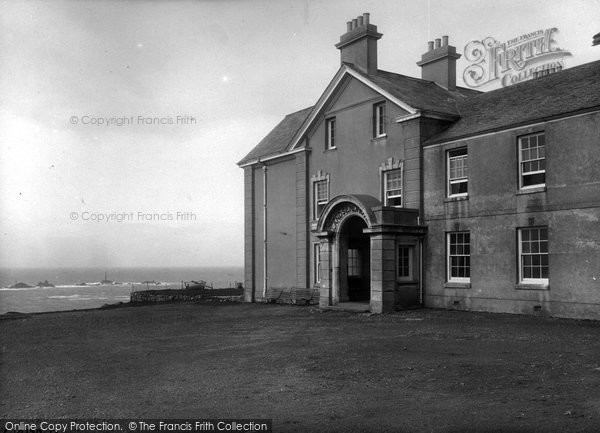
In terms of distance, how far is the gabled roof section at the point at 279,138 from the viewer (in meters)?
34.2

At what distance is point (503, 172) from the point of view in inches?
858

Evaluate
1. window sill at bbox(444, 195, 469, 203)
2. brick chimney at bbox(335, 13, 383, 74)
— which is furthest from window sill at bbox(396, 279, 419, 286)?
brick chimney at bbox(335, 13, 383, 74)

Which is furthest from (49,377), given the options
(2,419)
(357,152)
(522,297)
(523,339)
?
(357,152)

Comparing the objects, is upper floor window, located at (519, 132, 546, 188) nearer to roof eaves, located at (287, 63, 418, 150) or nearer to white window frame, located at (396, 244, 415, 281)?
roof eaves, located at (287, 63, 418, 150)

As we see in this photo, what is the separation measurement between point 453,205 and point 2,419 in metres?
18.0

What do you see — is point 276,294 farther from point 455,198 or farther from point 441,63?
point 441,63

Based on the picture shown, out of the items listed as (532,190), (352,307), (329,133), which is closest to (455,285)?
(352,307)

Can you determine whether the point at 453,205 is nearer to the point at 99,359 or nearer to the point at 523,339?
the point at 523,339

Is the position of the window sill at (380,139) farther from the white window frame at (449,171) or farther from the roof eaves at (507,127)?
the white window frame at (449,171)

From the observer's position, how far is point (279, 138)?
35656 mm

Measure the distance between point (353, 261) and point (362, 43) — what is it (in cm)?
1016

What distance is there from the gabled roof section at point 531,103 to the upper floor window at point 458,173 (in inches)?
28.3

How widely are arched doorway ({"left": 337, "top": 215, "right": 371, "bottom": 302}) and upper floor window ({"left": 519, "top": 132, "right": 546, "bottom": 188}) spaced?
711 centimetres

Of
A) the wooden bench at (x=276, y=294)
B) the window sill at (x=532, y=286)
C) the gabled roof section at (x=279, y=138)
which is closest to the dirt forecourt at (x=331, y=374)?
the window sill at (x=532, y=286)
